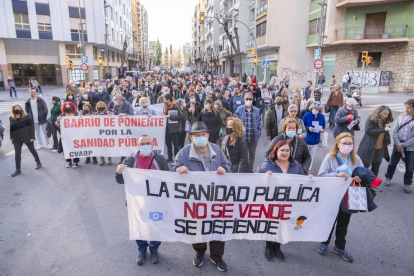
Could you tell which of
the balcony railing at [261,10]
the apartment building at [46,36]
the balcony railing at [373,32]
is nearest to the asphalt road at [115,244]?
the balcony railing at [373,32]

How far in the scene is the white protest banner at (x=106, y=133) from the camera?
7008 mm

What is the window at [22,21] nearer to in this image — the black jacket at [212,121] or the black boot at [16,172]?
the black boot at [16,172]

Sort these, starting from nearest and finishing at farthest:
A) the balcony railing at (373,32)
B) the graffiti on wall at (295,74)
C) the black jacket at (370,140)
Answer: the black jacket at (370,140) < the balcony railing at (373,32) < the graffiti on wall at (295,74)

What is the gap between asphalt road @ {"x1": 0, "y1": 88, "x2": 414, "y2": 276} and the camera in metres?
3.61

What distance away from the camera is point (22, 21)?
32.8 m

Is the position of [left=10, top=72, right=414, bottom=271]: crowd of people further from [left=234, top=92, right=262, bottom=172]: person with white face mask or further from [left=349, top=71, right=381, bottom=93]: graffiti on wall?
[left=349, top=71, right=381, bottom=93]: graffiti on wall

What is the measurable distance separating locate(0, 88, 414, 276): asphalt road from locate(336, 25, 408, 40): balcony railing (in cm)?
2461

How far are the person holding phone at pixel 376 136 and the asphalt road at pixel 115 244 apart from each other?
78 centimetres

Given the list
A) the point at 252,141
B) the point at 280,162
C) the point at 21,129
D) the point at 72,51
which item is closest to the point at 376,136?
the point at 252,141

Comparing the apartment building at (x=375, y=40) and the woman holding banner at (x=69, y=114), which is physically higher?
the apartment building at (x=375, y=40)

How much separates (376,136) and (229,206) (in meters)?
3.78

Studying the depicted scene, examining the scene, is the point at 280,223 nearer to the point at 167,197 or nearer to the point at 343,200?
the point at 343,200

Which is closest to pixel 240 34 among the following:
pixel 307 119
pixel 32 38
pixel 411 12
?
pixel 411 12

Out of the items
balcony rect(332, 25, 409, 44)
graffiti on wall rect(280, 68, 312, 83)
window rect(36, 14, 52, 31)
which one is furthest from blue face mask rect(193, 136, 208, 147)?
window rect(36, 14, 52, 31)
